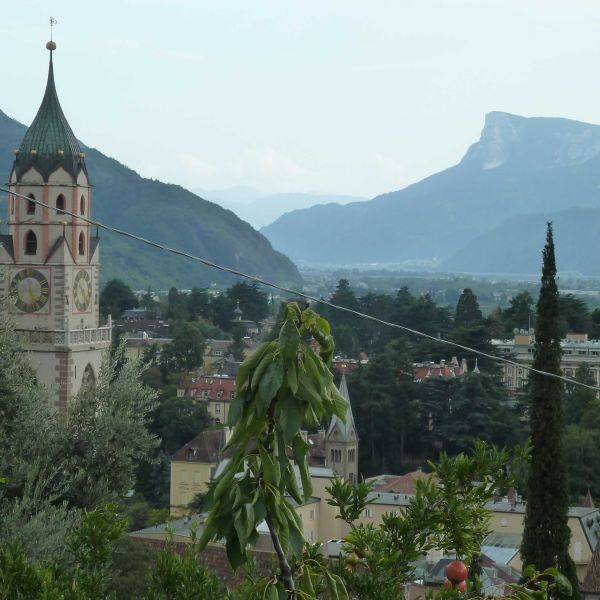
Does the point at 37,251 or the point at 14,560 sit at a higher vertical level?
the point at 37,251

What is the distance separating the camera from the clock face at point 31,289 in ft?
101

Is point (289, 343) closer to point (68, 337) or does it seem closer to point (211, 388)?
point (68, 337)

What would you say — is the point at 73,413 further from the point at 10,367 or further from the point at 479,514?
the point at 479,514

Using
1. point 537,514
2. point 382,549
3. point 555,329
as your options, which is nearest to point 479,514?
point 382,549

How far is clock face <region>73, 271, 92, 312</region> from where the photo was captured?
31.4 meters

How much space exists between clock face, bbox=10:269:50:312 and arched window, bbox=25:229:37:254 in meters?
0.40

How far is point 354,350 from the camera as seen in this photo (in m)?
85.6

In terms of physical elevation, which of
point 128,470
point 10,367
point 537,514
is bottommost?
point 537,514

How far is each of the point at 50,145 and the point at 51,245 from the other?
6.87 feet

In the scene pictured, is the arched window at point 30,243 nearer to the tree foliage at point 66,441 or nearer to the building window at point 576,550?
the tree foliage at point 66,441

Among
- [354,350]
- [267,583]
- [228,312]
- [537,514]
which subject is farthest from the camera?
[228,312]

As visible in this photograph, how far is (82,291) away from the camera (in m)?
32.0

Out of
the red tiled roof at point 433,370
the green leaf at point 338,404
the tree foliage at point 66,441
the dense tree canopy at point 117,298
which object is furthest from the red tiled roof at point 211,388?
the green leaf at point 338,404

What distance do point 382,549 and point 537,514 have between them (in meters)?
20.5
